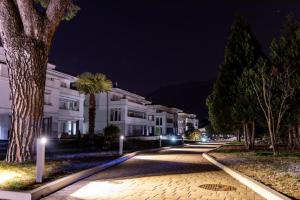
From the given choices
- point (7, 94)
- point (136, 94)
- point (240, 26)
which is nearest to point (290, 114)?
point (240, 26)

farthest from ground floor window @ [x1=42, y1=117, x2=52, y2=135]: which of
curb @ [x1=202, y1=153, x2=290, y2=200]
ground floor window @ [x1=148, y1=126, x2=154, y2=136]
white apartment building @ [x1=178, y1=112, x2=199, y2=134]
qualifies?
white apartment building @ [x1=178, y1=112, x2=199, y2=134]

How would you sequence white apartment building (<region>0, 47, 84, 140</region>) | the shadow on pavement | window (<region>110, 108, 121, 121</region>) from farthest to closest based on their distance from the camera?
window (<region>110, 108, 121, 121</region>) → white apartment building (<region>0, 47, 84, 140</region>) → the shadow on pavement

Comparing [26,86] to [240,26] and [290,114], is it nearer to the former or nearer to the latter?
[290,114]

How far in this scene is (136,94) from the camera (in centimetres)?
7856

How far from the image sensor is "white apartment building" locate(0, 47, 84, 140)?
37438mm

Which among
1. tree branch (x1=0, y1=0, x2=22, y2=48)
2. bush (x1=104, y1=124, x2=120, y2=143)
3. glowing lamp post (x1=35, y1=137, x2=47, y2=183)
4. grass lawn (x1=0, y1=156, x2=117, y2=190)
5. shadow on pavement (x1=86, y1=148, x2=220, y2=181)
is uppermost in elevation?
tree branch (x1=0, y1=0, x2=22, y2=48)

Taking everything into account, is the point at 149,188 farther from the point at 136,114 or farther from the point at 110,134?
the point at 136,114

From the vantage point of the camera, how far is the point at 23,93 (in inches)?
554

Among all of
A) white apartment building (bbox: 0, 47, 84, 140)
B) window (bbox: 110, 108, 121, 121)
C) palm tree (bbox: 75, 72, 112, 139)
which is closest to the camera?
white apartment building (bbox: 0, 47, 84, 140)

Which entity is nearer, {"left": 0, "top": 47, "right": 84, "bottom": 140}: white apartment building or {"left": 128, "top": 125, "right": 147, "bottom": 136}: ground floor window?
{"left": 0, "top": 47, "right": 84, "bottom": 140}: white apartment building

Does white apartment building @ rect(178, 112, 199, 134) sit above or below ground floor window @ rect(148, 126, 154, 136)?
above

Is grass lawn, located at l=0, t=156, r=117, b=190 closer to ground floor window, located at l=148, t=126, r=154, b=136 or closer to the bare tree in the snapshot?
the bare tree

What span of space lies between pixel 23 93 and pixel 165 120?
84.7m

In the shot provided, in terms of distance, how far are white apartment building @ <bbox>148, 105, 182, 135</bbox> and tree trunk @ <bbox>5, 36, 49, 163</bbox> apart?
7324 cm
